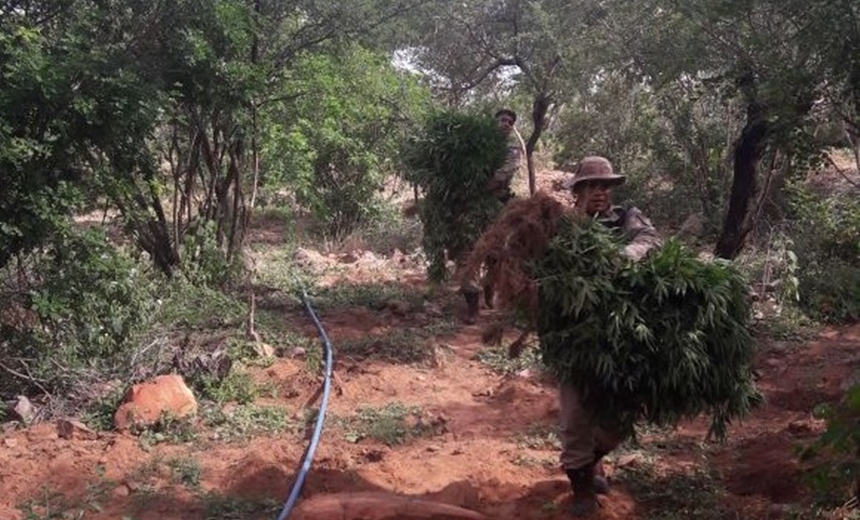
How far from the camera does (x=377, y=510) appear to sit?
13.0ft

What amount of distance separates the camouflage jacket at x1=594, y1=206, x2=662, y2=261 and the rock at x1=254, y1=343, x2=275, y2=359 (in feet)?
11.3

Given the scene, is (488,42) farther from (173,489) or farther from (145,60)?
(173,489)

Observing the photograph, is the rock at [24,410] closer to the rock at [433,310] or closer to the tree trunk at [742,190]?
the rock at [433,310]

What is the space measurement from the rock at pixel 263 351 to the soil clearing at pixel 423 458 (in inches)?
5.2

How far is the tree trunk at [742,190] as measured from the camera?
888cm

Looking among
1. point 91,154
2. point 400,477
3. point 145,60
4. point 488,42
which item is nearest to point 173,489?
point 400,477

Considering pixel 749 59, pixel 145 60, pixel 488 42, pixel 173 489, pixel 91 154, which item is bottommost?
pixel 173 489

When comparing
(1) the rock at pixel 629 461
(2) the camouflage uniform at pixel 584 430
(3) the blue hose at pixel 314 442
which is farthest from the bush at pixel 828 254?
(3) the blue hose at pixel 314 442

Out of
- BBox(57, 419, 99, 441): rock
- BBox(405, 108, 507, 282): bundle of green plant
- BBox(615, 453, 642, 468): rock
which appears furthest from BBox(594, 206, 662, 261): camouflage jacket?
BBox(405, 108, 507, 282): bundle of green plant

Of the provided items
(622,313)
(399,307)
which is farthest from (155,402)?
(399,307)

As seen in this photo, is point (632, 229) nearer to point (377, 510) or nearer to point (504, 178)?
point (377, 510)

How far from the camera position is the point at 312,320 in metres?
8.20

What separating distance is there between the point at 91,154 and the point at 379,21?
3.99m

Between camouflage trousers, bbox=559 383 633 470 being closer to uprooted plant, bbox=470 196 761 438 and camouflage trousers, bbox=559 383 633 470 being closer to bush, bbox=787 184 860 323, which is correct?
uprooted plant, bbox=470 196 761 438
